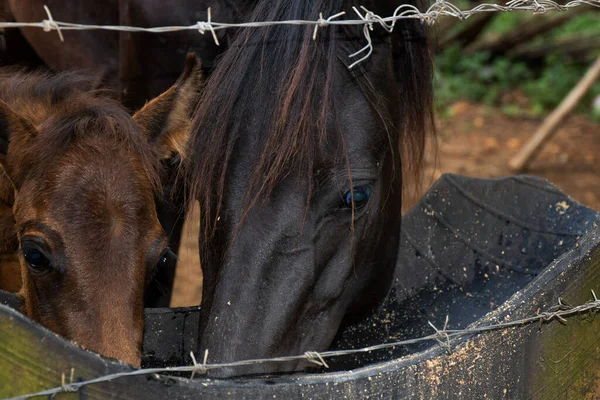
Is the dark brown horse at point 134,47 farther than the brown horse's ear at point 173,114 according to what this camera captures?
Yes

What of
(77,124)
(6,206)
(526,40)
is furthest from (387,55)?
(526,40)

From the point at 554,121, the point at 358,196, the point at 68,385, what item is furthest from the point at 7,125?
the point at 554,121

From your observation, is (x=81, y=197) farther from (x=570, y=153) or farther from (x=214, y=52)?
(x=570, y=153)

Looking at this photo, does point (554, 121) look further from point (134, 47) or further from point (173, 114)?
point (173, 114)

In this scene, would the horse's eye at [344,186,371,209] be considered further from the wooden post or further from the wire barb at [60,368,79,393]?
the wooden post

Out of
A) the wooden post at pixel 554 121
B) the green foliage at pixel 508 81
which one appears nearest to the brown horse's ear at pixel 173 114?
the wooden post at pixel 554 121

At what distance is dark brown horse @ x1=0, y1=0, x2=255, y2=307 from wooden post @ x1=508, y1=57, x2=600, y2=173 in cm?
471

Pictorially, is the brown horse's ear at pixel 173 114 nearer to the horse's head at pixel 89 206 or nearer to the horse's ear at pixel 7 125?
the horse's head at pixel 89 206

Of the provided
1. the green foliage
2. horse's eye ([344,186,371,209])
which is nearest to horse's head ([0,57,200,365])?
horse's eye ([344,186,371,209])

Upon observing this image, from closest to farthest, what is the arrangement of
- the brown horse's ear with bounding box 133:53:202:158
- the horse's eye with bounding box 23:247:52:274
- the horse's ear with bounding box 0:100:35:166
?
the horse's eye with bounding box 23:247:52:274
the horse's ear with bounding box 0:100:35:166
the brown horse's ear with bounding box 133:53:202:158

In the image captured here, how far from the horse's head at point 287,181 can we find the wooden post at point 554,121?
515 centimetres

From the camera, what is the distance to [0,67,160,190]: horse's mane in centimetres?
238

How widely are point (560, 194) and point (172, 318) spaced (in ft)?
5.59

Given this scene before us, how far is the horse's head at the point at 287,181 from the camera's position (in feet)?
6.82
